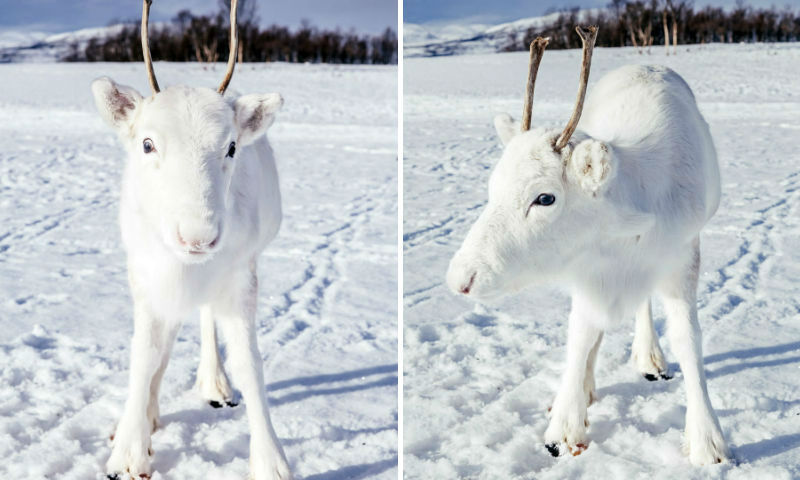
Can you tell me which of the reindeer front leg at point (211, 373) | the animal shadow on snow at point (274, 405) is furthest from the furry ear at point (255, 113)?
the animal shadow on snow at point (274, 405)

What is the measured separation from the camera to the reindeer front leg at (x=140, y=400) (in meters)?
2.97

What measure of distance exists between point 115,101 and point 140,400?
47.4 inches

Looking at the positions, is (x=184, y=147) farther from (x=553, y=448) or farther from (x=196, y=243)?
(x=553, y=448)

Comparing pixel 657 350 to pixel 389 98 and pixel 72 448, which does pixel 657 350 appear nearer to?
pixel 72 448

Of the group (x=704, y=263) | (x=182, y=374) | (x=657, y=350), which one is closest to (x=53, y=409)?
(x=182, y=374)

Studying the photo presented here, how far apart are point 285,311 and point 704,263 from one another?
9.92 ft

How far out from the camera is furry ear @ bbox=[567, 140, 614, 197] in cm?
252

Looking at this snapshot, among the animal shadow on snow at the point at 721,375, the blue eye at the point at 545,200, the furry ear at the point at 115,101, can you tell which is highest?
the furry ear at the point at 115,101

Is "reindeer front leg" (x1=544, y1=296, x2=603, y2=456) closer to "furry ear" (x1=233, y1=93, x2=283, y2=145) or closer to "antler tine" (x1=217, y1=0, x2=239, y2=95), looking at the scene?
"furry ear" (x1=233, y1=93, x2=283, y2=145)

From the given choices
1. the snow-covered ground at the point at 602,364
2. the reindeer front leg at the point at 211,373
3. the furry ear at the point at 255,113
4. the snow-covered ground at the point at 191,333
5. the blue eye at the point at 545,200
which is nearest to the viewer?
the blue eye at the point at 545,200

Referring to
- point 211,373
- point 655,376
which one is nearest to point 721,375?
point 655,376

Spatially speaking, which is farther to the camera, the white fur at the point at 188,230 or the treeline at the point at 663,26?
the treeline at the point at 663,26

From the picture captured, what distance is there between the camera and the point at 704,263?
18.1 feet

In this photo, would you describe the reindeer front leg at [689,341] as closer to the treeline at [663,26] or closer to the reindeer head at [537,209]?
the reindeer head at [537,209]
